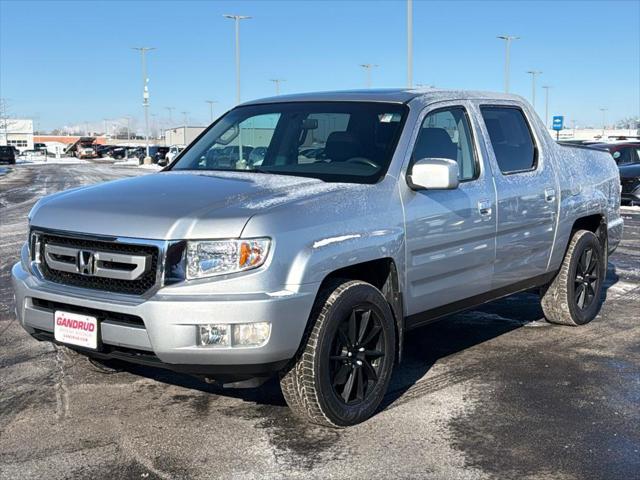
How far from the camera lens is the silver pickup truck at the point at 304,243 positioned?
377cm

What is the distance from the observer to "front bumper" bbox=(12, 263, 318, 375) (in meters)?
3.72

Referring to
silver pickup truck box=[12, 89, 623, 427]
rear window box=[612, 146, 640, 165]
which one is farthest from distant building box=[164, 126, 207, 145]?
rear window box=[612, 146, 640, 165]

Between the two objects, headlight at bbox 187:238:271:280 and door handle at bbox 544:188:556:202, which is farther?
door handle at bbox 544:188:556:202

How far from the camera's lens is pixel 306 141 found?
5.27 m

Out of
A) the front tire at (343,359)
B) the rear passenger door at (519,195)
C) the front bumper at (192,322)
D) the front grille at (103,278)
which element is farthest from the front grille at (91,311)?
the rear passenger door at (519,195)

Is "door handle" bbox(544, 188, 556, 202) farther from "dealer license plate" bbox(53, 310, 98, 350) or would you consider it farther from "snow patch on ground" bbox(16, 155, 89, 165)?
"snow patch on ground" bbox(16, 155, 89, 165)

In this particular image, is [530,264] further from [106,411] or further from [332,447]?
[106,411]

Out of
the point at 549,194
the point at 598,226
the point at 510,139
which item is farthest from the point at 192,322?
the point at 598,226

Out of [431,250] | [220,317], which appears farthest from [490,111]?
[220,317]

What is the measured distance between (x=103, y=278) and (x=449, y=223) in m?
2.13

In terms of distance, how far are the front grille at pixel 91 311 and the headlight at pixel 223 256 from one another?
1.17 ft

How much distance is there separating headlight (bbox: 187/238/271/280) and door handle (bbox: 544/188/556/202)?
2977mm

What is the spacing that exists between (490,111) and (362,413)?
2.64 metres

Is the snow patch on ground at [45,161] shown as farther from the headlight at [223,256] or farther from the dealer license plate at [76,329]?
the headlight at [223,256]
